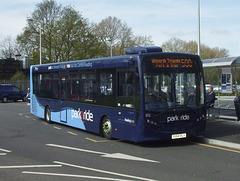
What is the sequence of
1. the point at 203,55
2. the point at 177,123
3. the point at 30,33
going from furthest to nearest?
1. the point at 203,55
2. the point at 30,33
3. the point at 177,123

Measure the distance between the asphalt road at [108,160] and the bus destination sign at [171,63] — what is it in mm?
2412

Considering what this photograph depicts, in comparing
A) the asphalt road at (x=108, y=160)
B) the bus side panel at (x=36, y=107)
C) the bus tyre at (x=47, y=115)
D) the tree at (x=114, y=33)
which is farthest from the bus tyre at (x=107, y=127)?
the tree at (x=114, y=33)

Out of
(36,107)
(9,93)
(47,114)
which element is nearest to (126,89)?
(47,114)

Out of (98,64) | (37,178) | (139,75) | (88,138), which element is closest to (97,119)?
(88,138)

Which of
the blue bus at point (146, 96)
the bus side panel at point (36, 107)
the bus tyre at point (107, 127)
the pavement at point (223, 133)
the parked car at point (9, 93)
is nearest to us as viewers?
the blue bus at point (146, 96)

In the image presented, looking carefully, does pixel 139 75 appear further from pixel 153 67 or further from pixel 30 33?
pixel 30 33

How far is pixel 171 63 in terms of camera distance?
1052 cm

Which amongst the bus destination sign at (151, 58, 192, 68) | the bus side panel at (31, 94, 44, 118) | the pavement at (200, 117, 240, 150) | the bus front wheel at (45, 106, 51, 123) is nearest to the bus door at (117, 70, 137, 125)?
the bus destination sign at (151, 58, 192, 68)

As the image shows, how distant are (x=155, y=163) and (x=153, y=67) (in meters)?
3.09

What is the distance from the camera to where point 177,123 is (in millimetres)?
10375

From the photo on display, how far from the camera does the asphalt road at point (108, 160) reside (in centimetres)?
707

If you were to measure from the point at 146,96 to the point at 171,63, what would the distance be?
138 centimetres

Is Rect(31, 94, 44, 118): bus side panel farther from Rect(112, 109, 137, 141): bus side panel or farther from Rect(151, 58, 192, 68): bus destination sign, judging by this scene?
Rect(151, 58, 192, 68): bus destination sign

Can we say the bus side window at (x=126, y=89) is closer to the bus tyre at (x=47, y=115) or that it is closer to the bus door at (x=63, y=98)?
the bus door at (x=63, y=98)
